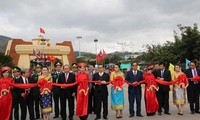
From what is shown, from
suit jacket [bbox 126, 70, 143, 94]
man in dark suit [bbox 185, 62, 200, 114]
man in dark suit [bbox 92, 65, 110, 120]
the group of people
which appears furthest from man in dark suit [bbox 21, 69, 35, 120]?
man in dark suit [bbox 185, 62, 200, 114]

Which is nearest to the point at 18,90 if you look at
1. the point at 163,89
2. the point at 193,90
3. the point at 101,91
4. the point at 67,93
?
the point at 67,93

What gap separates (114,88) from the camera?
368 inches

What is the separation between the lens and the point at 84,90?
29.5ft

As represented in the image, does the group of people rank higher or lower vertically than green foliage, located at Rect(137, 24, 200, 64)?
lower

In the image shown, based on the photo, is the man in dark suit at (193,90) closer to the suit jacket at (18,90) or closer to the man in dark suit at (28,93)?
the man in dark suit at (28,93)

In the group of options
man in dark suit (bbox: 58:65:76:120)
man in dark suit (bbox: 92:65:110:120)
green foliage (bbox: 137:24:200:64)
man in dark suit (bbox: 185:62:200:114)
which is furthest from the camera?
green foliage (bbox: 137:24:200:64)

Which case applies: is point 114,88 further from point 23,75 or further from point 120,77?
point 23,75

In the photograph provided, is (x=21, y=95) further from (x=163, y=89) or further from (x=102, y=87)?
(x=163, y=89)

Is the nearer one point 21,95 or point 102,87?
point 21,95

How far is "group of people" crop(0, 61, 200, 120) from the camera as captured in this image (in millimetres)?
8695

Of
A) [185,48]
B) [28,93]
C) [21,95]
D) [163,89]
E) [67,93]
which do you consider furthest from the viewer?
[185,48]

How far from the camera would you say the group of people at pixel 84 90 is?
28.5 ft

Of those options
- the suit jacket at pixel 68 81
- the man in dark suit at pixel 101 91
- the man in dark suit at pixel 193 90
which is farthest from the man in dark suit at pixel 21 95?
the man in dark suit at pixel 193 90

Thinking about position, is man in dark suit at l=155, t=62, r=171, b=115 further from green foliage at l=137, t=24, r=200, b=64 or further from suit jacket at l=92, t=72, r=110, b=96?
green foliage at l=137, t=24, r=200, b=64
